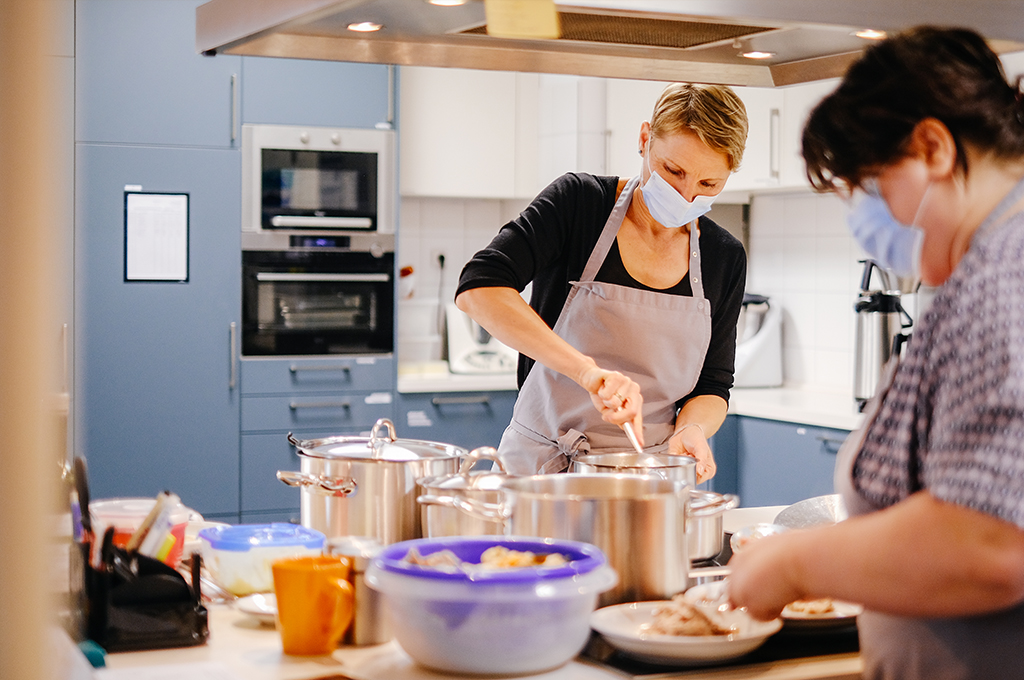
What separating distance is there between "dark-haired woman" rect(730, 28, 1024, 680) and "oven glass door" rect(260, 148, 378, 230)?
9.32ft

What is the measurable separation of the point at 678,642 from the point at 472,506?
30 cm

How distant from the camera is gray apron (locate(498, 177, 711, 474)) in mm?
1957

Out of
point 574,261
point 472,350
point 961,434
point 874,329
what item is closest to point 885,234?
point 961,434

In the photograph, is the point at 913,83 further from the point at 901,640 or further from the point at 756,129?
the point at 756,129

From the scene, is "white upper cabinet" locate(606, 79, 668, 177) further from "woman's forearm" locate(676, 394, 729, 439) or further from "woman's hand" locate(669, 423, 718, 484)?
"woman's hand" locate(669, 423, 718, 484)

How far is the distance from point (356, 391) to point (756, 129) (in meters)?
1.69

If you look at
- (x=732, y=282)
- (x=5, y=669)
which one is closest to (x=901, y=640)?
(x=5, y=669)

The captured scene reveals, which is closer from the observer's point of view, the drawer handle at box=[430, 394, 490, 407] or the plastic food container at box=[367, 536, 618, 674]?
the plastic food container at box=[367, 536, 618, 674]

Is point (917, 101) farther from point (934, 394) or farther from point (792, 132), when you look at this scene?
point (792, 132)

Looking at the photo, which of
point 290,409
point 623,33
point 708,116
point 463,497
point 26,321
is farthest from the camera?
point 290,409

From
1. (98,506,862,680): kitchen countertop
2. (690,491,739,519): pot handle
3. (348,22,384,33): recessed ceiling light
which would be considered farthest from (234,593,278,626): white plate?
(348,22,384,33): recessed ceiling light

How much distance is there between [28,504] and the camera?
0.36 meters

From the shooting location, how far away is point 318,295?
3.72 m

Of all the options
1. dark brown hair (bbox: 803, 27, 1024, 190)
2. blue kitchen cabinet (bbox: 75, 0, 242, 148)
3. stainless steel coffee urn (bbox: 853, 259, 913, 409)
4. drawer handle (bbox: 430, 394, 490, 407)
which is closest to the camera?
dark brown hair (bbox: 803, 27, 1024, 190)
